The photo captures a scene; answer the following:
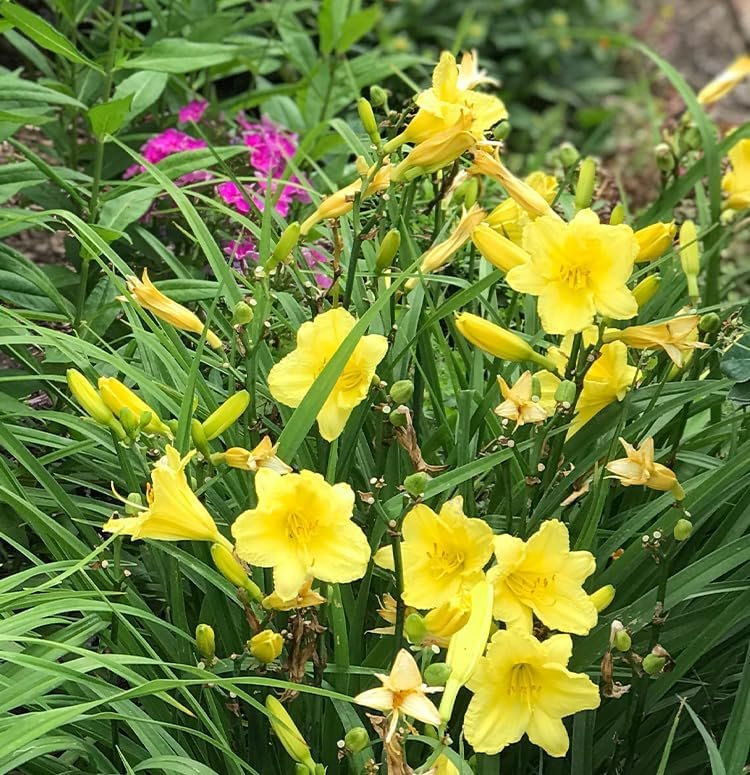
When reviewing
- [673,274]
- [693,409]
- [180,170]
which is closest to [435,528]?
[693,409]

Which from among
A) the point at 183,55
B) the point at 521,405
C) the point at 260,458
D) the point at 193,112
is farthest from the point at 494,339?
the point at 193,112

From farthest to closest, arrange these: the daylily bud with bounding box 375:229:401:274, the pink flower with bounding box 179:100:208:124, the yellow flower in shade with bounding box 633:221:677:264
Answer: the pink flower with bounding box 179:100:208:124 → the yellow flower in shade with bounding box 633:221:677:264 → the daylily bud with bounding box 375:229:401:274

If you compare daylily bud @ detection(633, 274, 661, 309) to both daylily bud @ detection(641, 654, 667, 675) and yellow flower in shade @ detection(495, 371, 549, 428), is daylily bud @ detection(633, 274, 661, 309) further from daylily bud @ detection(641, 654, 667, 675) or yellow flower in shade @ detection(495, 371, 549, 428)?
daylily bud @ detection(641, 654, 667, 675)

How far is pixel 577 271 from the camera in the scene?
4.16 ft

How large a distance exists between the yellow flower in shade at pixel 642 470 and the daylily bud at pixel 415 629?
0.32m

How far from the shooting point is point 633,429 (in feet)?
4.71

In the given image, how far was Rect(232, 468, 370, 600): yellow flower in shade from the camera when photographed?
110cm

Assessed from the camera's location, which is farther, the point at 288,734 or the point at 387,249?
the point at 387,249

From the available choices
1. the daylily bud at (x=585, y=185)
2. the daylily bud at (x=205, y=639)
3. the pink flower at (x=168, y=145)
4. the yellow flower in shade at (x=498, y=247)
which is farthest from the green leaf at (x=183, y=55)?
the daylily bud at (x=205, y=639)

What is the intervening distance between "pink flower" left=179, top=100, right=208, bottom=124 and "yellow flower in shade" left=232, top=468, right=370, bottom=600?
139 centimetres

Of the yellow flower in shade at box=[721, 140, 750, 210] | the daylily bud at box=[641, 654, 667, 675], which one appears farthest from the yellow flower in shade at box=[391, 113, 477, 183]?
the yellow flower in shade at box=[721, 140, 750, 210]

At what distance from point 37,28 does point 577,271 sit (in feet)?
3.15

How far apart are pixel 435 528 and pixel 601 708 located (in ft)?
1.28

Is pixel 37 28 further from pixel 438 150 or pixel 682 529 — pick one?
pixel 682 529
